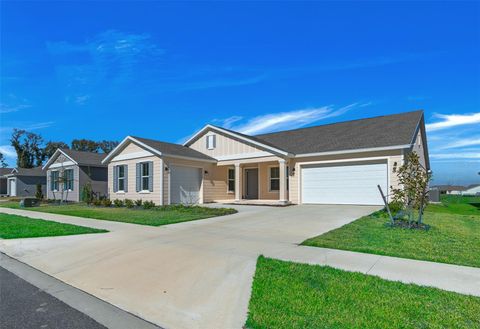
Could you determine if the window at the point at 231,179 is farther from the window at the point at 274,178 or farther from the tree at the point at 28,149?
the tree at the point at 28,149

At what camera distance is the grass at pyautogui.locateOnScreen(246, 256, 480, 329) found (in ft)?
10.4

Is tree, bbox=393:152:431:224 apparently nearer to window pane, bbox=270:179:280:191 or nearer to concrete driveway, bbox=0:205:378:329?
concrete driveway, bbox=0:205:378:329

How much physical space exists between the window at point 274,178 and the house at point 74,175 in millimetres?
13392

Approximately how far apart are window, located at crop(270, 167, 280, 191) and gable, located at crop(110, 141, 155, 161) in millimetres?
7734

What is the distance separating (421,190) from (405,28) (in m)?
6.40

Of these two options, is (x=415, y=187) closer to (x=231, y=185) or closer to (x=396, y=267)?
(x=396, y=267)

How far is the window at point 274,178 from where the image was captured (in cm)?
1975

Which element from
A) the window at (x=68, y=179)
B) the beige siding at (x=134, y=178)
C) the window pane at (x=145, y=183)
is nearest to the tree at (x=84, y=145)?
the window at (x=68, y=179)

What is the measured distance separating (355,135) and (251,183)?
7.69 meters

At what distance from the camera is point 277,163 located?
1931cm

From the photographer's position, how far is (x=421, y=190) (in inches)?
352

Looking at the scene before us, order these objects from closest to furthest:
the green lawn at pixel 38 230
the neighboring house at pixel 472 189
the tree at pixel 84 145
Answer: the green lawn at pixel 38 230, the neighboring house at pixel 472 189, the tree at pixel 84 145

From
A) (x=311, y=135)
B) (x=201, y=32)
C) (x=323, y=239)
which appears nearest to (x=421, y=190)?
(x=323, y=239)

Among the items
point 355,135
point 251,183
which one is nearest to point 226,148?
point 251,183
